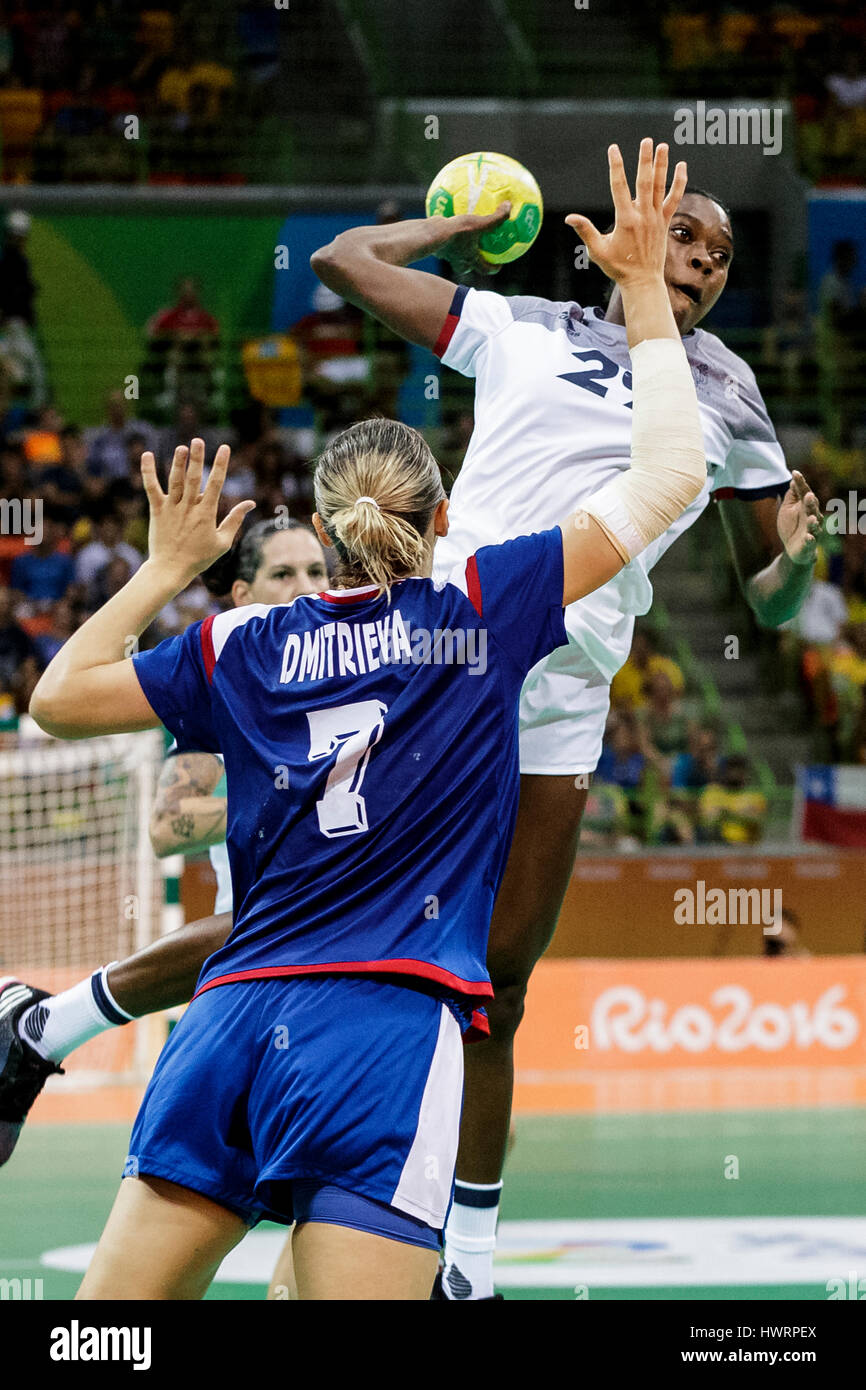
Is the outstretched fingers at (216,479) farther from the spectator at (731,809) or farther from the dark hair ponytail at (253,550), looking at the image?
the spectator at (731,809)

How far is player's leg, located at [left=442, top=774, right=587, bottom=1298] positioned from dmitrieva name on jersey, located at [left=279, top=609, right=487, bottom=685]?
1.53 metres

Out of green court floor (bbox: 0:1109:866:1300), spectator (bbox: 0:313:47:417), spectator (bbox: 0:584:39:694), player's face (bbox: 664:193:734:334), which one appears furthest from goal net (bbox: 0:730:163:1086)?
player's face (bbox: 664:193:734:334)

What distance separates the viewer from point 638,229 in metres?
3.45

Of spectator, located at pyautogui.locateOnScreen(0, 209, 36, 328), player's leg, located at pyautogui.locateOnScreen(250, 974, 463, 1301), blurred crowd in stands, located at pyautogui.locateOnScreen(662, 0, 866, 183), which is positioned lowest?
player's leg, located at pyautogui.locateOnScreen(250, 974, 463, 1301)

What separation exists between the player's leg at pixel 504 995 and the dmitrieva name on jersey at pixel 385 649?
1531 millimetres

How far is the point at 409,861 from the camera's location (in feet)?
10.2

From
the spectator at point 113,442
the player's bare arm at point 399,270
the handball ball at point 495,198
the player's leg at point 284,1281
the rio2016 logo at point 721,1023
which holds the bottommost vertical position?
the rio2016 logo at point 721,1023

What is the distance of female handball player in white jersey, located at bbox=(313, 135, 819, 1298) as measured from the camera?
4.58 metres

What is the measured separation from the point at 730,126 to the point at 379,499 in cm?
1720

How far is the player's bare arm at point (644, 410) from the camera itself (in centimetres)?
323

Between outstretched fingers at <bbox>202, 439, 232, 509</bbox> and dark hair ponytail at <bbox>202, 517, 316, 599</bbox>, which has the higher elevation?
outstretched fingers at <bbox>202, 439, 232, 509</bbox>

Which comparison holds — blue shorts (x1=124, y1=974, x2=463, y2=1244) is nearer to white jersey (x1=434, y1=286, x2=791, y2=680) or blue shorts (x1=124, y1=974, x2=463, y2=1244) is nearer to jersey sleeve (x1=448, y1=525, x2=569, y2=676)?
jersey sleeve (x1=448, y1=525, x2=569, y2=676)

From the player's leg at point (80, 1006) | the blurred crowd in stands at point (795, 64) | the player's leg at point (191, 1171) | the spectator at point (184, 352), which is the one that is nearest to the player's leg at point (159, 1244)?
the player's leg at point (191, 1171)
